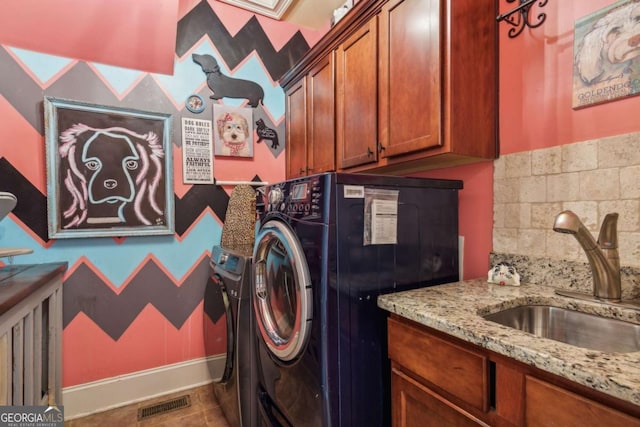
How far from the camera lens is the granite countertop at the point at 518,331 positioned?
61 cm

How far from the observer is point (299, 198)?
1263 millimetres

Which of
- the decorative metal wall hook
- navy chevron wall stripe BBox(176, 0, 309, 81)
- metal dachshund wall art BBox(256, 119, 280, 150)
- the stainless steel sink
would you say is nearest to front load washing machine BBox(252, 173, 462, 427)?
the stainless steel sink

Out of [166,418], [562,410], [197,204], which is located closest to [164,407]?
[166,418]

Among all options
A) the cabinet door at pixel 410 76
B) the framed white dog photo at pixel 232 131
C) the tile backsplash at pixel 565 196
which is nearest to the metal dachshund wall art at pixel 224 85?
the framed white dog photo at pixel 232 131

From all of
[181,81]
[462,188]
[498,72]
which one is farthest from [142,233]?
[498,72]

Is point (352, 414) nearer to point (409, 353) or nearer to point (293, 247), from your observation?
point (409, 353)

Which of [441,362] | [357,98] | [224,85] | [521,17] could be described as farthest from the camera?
[224,85]

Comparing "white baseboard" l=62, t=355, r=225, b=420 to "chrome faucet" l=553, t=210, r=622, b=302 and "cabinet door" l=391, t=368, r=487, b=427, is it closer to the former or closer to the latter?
"cabinet door" l=391, t=368, r=487, b=427

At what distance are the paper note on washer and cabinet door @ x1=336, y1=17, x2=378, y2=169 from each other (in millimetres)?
470

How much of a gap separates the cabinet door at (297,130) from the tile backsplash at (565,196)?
4.49ft

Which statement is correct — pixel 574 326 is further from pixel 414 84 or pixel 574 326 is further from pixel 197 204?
pixel 197 204

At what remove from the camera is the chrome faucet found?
1.01 metres

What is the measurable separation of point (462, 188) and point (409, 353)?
888mm

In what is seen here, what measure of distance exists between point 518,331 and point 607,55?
3.44 feet
